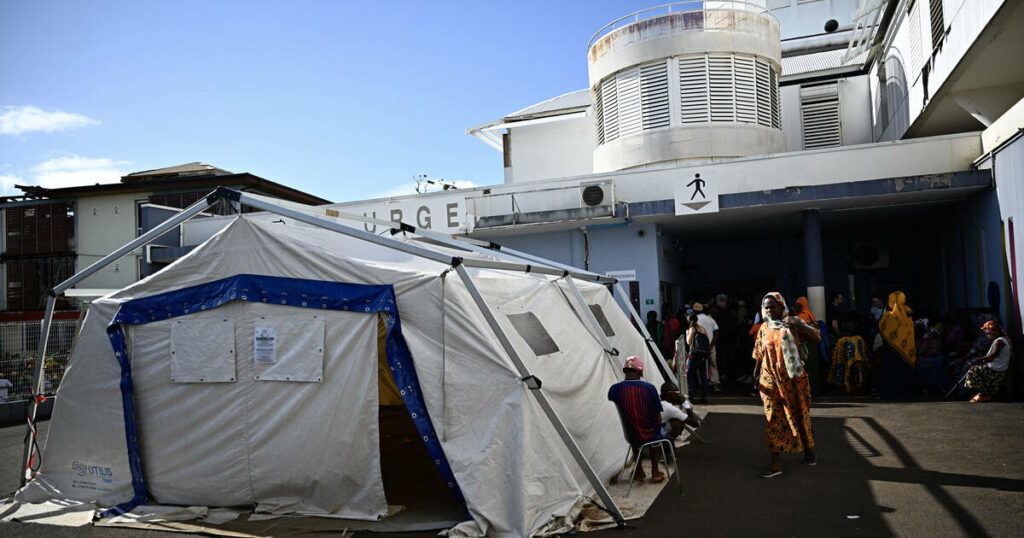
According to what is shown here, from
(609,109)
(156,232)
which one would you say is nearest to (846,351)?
(609,109)

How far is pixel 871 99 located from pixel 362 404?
17.4 meters

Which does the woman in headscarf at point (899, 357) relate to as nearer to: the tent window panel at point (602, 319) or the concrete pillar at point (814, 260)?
the concrete pillar at point (814, 260)

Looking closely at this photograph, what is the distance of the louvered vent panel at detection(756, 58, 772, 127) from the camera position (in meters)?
16.1

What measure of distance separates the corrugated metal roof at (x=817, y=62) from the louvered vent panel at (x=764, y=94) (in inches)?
128

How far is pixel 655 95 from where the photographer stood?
1598 cm

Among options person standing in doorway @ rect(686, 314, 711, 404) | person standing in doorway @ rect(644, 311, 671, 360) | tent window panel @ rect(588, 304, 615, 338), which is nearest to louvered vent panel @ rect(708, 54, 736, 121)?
person standing in doorway @ rect(644, 311, 671, 360)

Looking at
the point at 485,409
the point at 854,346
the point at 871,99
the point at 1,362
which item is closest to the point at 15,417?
the point at 1,362

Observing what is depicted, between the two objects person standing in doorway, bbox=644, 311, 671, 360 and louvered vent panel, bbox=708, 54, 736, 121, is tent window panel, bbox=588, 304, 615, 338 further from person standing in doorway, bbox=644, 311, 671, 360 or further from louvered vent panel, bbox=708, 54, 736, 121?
louvered vent panel, bbox=708, 54, 736, 121

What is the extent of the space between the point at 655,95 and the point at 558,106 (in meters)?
5.39

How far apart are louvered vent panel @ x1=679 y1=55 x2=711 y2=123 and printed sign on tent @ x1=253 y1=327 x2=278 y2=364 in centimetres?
1191

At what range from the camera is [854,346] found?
11688 millimetres

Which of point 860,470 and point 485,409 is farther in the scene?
point 860,470

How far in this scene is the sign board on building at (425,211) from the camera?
1527 centimetres

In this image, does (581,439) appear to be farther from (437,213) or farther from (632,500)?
(437,213)
